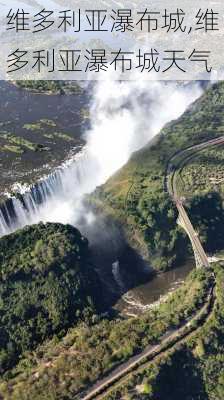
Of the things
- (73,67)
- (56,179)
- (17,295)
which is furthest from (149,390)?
(73,67)

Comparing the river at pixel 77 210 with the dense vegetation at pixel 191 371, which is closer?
the dense vegetation at pixel 191 371

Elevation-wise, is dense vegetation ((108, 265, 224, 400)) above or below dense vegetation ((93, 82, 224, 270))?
below

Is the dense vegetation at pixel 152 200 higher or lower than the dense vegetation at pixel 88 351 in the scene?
higher

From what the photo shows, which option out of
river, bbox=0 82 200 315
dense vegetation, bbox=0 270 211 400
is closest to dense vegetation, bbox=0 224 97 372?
dense vegetation, bbox=0 270 211 400

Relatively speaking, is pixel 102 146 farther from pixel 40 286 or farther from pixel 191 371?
pixel 191 371

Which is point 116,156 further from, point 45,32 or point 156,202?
point 45,32

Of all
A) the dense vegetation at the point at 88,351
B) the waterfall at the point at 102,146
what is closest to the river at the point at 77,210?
the waterfall at the point at 102,146

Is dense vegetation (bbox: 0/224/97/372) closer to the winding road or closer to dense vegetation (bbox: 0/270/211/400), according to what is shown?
dense vegetation (bbox: 0/270/211/400)

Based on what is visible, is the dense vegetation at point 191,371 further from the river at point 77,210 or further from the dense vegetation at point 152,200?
the dense vegetation at point 152,200
